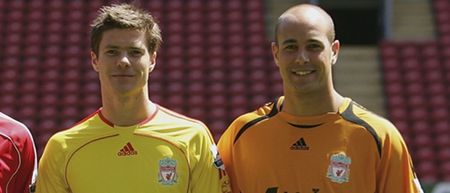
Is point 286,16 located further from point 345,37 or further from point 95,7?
point 345,37

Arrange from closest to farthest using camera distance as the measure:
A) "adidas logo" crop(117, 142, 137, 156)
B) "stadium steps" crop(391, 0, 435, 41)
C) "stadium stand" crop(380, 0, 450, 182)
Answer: "adidas logo" crop(117, 142, 137, 156) → "stadium stand" crop(380, 0, 450, 182) → "stadium steps" crop(391, 0, 435, 41)

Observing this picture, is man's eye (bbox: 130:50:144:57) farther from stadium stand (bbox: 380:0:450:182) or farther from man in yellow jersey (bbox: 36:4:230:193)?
stadium stand (bbox: 380:0:450:182)

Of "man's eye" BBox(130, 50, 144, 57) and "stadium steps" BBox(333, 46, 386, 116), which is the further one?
"stadium steps" BBox(333, 46, 386, 116)

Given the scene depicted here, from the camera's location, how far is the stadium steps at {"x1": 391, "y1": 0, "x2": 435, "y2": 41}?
1228 centimetres

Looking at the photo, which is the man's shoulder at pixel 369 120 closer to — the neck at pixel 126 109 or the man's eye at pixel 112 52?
the neck at pixel 126 109

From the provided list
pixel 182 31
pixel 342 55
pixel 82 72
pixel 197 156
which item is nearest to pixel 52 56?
pixel 82 72

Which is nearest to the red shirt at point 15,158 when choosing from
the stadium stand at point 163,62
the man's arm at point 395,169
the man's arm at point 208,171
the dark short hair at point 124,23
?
the dark short hair at point 124,23

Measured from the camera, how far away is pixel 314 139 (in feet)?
9.74

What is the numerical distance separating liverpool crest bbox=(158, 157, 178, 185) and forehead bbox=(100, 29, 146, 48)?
0.49 meters

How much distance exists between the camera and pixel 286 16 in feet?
9.71

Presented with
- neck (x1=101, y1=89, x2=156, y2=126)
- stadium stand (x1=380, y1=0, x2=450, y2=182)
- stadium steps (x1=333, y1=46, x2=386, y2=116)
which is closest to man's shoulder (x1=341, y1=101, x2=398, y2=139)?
neck (x1=101, y1=89, x2=156, y2=126)

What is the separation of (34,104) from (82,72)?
3.13ft

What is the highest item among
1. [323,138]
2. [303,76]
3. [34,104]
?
[303,76]

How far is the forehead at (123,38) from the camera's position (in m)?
2.93
